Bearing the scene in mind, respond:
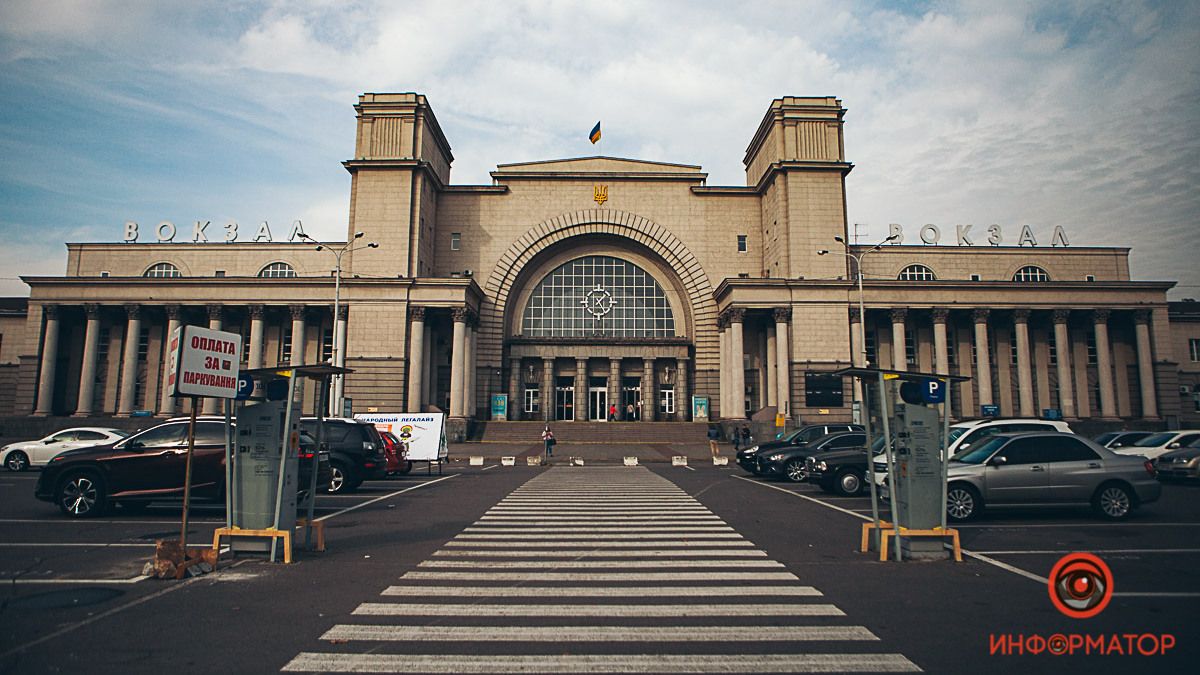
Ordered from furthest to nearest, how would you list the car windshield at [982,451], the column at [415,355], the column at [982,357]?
the column at [982,357] → the column at [415,355] → the car windshield at [982,451]

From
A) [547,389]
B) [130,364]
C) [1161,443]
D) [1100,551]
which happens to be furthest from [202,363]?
[130,364]

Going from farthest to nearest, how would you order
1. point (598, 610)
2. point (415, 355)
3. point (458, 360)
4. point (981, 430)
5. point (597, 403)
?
point (597, 403) < point (458, 360) < point (415, 355) < point (981, 430) < point (598, 610)

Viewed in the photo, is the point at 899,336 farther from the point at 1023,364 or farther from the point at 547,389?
the point at 547,389

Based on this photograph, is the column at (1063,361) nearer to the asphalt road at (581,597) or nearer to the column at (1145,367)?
the column at (1145,367)

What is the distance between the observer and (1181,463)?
68.9ft

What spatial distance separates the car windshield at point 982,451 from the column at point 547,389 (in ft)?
136

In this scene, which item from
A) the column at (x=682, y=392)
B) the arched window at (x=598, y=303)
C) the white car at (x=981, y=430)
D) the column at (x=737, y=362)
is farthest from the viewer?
the arched window at (x=598, y=303)

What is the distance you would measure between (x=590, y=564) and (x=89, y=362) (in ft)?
174

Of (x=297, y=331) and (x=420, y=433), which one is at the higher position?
(x=297, y=331)

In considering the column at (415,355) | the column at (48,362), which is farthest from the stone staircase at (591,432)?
the column at (48,362)

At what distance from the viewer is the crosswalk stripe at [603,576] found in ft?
28.2

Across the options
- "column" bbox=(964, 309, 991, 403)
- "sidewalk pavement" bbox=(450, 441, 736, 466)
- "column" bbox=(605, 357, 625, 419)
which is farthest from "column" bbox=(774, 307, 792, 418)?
"column" bbox=(964, 309, 991, 403)

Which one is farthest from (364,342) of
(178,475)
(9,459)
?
(178,475)

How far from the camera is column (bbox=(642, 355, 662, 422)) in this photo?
2147 inches
